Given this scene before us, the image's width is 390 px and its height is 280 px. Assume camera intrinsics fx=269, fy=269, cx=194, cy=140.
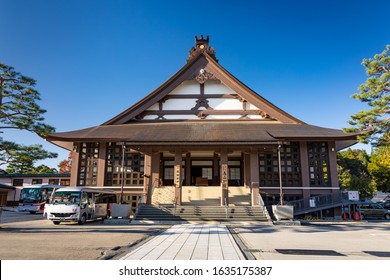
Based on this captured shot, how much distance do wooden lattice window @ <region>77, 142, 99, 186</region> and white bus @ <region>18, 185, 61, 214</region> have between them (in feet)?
27.1

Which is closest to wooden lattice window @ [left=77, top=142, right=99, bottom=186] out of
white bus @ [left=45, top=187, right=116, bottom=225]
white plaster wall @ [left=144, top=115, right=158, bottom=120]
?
white bus @ [left=45, top=187, right=116, bottom=225]

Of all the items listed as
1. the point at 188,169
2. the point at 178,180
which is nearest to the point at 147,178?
the point at 178,180

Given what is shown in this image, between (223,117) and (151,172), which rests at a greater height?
(223,117)

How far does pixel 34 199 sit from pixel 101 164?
1101 centimetres

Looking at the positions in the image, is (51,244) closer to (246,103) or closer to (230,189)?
(230,189)

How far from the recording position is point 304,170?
57.9ft

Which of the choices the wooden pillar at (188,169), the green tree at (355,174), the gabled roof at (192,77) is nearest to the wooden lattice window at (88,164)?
the gabled roof at (192,77)

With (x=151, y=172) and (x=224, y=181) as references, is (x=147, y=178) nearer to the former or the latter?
(x=151, y=172)

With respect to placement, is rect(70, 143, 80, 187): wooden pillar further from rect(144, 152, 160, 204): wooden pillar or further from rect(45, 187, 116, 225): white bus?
rect(144, 152, 160, 204): wooden pillar

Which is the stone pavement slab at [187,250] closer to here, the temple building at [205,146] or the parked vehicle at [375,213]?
the temple building at [205,146]

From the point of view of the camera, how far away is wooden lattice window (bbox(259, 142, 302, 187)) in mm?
17812

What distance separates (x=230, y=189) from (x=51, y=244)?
42.5 ft

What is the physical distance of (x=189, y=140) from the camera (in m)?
15.4
